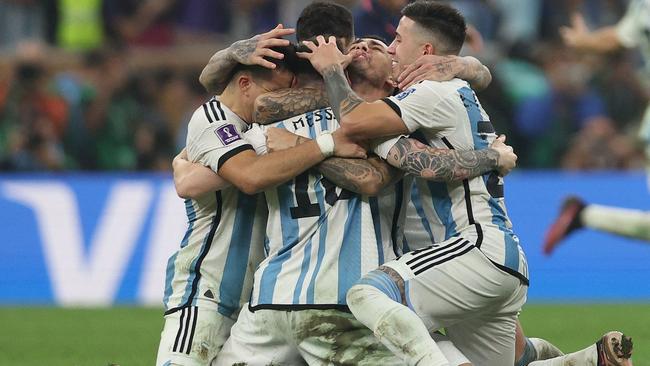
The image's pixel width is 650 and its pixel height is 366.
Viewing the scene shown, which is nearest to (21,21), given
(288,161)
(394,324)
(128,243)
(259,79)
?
(128,243)

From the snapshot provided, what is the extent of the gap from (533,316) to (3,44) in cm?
770

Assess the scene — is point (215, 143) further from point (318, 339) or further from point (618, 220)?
point (618, 220)

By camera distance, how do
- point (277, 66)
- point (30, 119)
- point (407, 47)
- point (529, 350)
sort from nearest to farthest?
point (277, 66) < point (407, 47) < point (529, 350) < point (30, 119)

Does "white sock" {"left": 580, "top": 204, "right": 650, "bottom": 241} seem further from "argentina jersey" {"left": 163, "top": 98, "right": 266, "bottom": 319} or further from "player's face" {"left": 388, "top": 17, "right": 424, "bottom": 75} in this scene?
"argentina jersey" {"left": 163, "top": 98, "right": 266, "bottom": 319}

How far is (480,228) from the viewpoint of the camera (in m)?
6.08

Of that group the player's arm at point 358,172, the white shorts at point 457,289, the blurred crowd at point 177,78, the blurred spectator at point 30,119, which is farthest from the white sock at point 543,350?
the blurred spectator at point 30,119

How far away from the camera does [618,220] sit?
12594mm

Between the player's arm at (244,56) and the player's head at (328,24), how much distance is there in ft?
0.56

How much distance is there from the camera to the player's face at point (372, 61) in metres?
6.27

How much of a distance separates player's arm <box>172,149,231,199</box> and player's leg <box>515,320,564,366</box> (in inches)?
75.0

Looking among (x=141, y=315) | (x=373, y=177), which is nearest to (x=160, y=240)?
(x=141, y=315)

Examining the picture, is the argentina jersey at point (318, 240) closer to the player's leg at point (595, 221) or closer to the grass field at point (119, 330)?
the grass field at point (119, 330)

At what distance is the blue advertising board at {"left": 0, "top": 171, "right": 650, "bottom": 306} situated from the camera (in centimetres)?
1288

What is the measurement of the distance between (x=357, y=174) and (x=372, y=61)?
2.00ft
